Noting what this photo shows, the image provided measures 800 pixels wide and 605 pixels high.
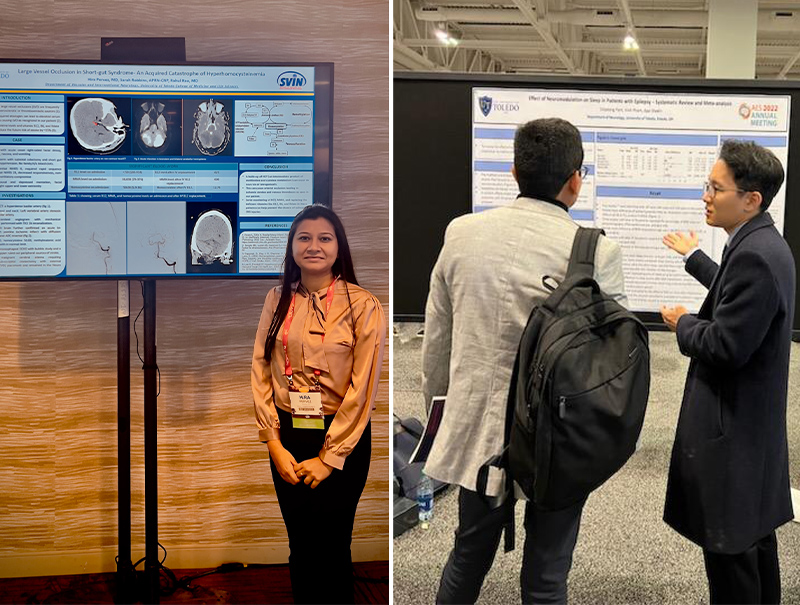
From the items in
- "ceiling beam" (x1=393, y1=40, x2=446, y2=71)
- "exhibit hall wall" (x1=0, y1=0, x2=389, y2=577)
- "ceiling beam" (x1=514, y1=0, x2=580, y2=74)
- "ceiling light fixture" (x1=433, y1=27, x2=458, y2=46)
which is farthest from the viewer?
"ceiling beam" (x1=393, y1=40, x2=446, y2=71)

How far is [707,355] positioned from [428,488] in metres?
1.29

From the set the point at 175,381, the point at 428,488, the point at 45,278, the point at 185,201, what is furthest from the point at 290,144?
the point at 428,488

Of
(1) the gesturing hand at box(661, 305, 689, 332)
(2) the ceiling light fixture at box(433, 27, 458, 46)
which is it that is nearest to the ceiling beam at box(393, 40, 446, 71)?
(2) the ceiling light fixture at box(433, 27, 458, 46)

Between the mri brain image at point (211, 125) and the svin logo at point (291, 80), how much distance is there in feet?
0.50

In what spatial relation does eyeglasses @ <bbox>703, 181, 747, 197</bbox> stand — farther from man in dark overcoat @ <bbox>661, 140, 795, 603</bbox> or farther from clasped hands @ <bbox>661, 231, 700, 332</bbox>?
clasped hands @ <bbox>661, 231, 700, 332</bbox>

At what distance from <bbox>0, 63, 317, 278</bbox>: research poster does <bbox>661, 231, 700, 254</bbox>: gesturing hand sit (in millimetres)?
827

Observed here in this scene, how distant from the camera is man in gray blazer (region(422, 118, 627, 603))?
1346 mm

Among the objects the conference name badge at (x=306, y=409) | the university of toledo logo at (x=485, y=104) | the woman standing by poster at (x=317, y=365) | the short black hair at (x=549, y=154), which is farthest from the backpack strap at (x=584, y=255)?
the conference name badge at (x=306, y=409)

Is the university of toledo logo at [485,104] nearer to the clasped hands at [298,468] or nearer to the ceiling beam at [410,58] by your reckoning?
the clasped hands at [298,468]

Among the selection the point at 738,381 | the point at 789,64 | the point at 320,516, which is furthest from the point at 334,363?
the point at 789,64

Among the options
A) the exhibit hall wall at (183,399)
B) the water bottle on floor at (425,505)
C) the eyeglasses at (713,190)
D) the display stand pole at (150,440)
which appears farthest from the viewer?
the water bottle on floor at (425,505)

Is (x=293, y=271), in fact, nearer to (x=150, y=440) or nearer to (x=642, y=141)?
→ (x=150, y=440)

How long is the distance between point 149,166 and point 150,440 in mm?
721

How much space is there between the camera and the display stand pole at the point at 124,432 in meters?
1.97
